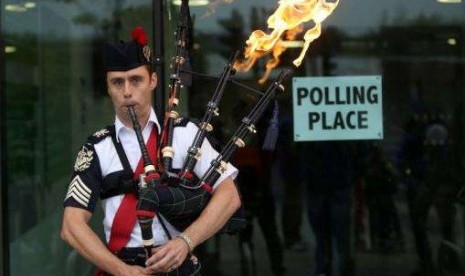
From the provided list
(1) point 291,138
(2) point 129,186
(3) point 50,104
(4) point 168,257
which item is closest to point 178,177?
(2) point 129,186

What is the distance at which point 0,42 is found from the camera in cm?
562

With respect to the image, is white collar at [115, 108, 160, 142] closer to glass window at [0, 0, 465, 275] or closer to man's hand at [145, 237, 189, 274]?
man's hand at [145, 237, 189, 274]

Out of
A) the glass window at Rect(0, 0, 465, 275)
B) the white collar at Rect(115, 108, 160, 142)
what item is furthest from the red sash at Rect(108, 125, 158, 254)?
the glass window at Rect(0, 0, 465, 275)

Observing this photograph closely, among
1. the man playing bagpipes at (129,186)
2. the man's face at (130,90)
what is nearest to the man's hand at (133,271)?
the man playing bagpipes at (129,186)

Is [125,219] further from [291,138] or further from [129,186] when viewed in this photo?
[291,138]

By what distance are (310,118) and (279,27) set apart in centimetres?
199

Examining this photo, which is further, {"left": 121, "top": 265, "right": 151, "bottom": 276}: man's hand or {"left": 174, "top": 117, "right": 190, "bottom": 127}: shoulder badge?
{"left": 174, "top": 117, "right": 190, "bottom": 127}: shoulder badge

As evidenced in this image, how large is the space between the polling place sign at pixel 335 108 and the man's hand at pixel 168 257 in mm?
2814

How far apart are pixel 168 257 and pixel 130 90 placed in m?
0.66

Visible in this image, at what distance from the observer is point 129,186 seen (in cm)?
320

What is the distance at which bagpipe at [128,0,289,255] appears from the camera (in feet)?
10.1

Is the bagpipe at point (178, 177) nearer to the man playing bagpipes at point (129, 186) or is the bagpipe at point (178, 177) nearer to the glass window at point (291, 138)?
the man playing bagpipes at point (129, 186)

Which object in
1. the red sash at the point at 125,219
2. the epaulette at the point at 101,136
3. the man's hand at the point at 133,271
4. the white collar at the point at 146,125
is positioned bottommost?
the man's hand at the point at 133,271

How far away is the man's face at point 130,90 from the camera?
126 inches
